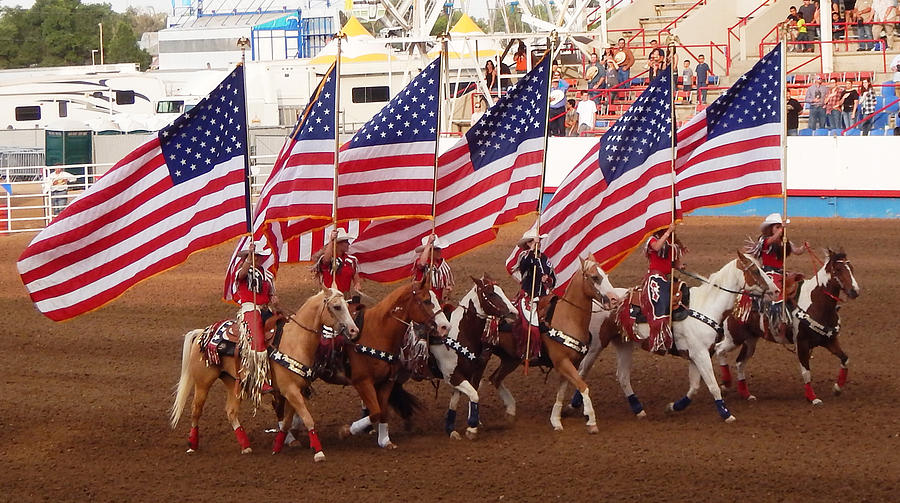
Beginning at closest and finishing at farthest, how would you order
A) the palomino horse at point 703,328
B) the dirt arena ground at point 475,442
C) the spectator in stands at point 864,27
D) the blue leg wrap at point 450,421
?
1. the dirt arena ground at point 475,442
2. the blue leg wrap at point 450,421
3. the palomino horse at point 703,328
4. the spectator in stands at point 864,27

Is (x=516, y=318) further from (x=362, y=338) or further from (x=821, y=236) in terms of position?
(x=821, y=236)

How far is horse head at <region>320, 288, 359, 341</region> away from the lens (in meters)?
10.2

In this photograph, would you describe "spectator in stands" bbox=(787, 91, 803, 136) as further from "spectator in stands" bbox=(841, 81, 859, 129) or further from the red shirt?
the red shirt

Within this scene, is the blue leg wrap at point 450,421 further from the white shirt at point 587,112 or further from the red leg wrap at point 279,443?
the white shirt at point 587,112

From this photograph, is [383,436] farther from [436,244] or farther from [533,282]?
[533,282]

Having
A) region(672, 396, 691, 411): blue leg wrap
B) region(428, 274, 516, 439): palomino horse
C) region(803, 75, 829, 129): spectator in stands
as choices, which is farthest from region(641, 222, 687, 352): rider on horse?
region(803, 75, 829, 129): spectator in stands

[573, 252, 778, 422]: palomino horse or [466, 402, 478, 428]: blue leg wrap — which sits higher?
[573, 252, 778, 422]: palomino horse

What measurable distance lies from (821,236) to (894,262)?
2727 mm

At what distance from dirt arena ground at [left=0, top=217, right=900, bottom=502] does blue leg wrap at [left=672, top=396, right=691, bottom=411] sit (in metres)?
0.09

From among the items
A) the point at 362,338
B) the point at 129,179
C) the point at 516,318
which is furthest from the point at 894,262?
the point at 129,179

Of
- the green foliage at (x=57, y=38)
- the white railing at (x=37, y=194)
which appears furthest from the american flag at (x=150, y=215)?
the green foliage at (x=57, y=38)

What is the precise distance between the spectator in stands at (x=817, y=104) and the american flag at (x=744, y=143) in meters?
15.6

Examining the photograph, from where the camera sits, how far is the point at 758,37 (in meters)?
33.1

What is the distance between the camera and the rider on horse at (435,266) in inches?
447
